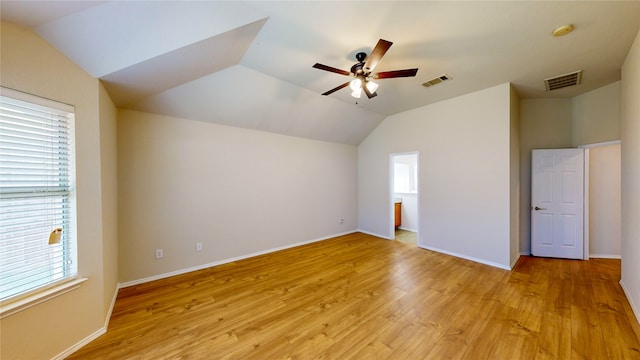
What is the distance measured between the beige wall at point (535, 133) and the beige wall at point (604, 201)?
565 mm

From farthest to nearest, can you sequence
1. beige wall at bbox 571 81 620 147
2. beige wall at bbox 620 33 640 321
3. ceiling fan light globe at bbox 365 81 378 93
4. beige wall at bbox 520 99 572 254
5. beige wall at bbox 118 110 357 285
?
beige wall at bbox 520 99 572 254, beige wall at bbox 571 81 620 147, beige wall at bbox 118 110 357 285, ceiling fan light globe at bbox 365 81 378 93, beige wall at bbox 620 33 640 321

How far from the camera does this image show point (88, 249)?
1.88m

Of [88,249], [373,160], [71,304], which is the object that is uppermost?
[373,160]

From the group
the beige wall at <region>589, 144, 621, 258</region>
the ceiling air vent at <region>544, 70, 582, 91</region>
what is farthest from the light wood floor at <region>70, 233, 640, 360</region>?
the ceiling air vent at <region>544, 70, 582, 91</region>

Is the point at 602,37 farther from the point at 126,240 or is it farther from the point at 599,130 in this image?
the point at 126,240

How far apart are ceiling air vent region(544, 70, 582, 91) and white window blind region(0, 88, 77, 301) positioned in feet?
18.8

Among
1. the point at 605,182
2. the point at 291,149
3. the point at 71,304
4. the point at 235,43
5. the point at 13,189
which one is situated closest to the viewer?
the point at 13,189

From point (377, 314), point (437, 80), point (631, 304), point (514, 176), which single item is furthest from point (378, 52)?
point (631, 304)

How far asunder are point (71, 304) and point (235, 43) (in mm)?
2714

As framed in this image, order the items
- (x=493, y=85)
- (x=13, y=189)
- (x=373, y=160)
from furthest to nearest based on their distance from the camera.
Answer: (x=373, y=160), (x=493, y=85), (x=13, y=189)

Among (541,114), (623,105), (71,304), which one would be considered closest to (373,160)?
(541,114)

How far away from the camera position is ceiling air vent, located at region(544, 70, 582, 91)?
3.02 metres

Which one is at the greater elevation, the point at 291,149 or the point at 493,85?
the point at 493,85

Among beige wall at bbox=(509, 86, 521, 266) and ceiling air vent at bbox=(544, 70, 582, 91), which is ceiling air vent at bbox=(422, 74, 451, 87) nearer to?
beige wall at bbox=(509, 86, 521, 266)
